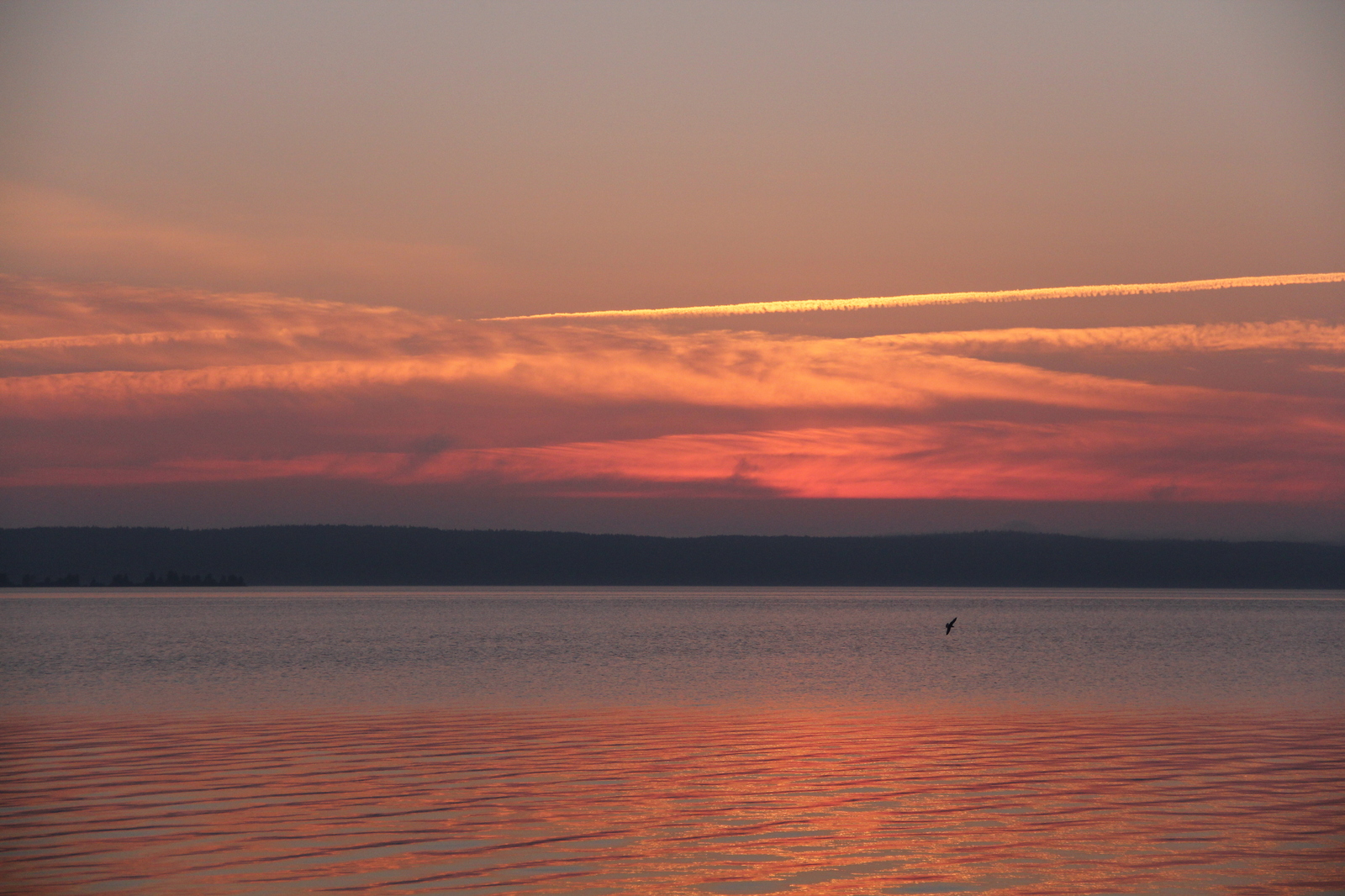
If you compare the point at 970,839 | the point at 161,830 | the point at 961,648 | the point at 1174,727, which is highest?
the point at 161,830

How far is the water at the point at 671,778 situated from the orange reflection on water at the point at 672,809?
9 cm

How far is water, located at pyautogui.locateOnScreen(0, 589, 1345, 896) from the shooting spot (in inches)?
720

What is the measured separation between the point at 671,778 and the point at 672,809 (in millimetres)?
3390

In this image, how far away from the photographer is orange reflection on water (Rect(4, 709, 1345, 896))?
18.0 m

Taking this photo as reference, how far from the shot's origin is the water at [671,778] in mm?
18281

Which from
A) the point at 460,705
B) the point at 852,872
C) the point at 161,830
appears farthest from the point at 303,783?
the point at 460,705

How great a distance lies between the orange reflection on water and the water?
86 millimetres

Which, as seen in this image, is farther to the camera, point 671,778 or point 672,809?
point 671,778

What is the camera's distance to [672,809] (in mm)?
22812

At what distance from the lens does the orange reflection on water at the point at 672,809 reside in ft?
59.0

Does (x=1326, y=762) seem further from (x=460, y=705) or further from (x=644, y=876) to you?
(x=460, y=705)

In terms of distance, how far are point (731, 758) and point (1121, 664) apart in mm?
40186

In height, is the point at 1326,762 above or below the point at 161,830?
below

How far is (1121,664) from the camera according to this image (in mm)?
63719
